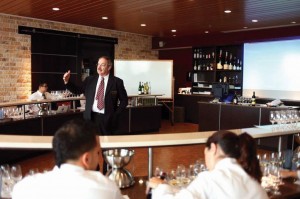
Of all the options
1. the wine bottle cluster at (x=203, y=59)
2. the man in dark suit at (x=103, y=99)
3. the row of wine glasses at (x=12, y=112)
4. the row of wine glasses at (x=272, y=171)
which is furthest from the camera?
the wine bottle cluster at (x=203, y=59)

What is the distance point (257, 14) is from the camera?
794cm

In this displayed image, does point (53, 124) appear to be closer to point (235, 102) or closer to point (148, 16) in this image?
point (148, 16)

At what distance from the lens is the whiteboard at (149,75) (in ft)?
34.8

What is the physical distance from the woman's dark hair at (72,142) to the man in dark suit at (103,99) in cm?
253

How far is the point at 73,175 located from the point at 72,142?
15 cm

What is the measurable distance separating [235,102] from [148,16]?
117 inches

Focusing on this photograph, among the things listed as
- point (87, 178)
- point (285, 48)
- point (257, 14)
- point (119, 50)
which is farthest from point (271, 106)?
point (87, 178)

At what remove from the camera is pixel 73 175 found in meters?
1.50

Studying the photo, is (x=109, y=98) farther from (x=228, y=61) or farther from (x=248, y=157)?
(x=228, y=61)

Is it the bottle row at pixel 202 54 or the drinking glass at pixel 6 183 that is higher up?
the bottle row at pixel 202 54

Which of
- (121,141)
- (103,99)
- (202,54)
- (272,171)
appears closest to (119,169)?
(121,141)

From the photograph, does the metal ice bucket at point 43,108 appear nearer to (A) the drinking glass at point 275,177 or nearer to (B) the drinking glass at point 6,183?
(B) the drinking glass at point 6,183

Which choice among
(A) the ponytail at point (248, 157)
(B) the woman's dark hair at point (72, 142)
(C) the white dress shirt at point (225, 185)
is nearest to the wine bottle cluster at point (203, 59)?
(A) the ponytail at point (248, 157)

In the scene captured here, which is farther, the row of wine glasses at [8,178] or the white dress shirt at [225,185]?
the row of wine glasses at [8,178]
